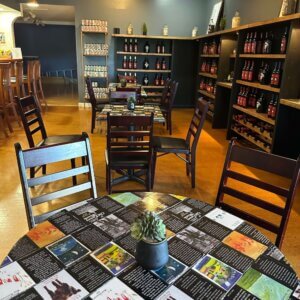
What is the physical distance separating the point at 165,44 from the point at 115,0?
158 cm

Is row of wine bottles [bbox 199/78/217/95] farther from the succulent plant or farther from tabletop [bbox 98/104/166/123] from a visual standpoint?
the succulent plant

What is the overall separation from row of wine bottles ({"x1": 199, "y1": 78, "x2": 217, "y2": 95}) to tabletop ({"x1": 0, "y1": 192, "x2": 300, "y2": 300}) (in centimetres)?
498

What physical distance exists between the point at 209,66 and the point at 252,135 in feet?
8.34

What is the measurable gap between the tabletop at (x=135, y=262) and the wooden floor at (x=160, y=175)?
109cm

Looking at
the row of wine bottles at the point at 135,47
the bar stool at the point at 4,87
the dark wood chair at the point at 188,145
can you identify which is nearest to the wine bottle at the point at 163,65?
the row of wine bottles at the point at 135,47

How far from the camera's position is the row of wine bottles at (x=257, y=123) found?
12.9 feet

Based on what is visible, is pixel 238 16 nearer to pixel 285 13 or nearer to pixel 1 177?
pixel 285 13

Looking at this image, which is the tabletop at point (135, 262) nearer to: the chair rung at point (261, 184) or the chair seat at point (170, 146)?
the chair rung at point (261, 184)

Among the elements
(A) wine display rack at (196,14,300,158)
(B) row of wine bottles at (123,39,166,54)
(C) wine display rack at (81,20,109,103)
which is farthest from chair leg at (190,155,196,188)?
(B) row of wine bottles at (123,39,166,54)

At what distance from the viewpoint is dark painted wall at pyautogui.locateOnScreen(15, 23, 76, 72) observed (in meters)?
14.5

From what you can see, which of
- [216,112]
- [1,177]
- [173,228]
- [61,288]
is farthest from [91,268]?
[216,112]

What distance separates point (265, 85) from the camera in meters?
3.86

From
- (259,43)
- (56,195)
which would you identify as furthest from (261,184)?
(259,43)

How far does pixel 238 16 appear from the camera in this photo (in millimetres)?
5094
